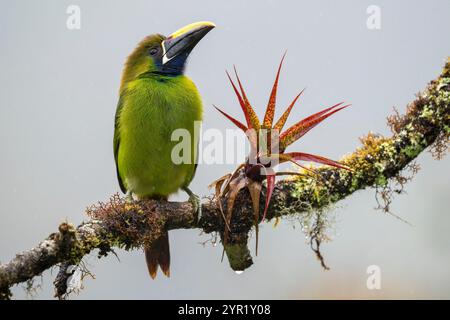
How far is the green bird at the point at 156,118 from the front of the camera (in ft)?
13.5

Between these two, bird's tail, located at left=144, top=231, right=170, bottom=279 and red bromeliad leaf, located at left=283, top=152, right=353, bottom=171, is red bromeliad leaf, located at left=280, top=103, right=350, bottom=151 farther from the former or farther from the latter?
bird's tail, located at left=144, top=231, right=170, bottom=279

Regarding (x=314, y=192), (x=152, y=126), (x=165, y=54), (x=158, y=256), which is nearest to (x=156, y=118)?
(x=152, y=126)

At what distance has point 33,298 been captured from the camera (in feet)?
9.16

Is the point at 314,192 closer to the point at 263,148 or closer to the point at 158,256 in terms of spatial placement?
the point at 263,148

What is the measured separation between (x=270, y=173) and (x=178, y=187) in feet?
4.03

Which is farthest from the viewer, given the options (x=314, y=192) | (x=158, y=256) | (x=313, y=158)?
(x=158, y=256)

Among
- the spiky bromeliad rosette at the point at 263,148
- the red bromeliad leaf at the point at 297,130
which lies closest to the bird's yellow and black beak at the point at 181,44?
the spiky bromeliad rosette at the point at 263,148

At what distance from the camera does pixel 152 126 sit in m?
4.10

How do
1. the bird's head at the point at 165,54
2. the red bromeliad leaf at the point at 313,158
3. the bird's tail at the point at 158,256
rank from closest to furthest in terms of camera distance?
the red bromeliad leaf at the point at 313,158 → the bird's tail at the point at 158,256 → the bird's head at the point at 165,54

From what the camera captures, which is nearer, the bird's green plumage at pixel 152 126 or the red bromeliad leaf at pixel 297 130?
the red bromeliad leaf at pixel 297 130

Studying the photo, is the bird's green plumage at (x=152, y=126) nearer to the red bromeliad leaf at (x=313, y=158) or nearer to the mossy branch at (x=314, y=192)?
the mossy branch at (x=314, y=192)

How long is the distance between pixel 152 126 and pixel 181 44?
2.28ft

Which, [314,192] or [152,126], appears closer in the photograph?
[314,192]
